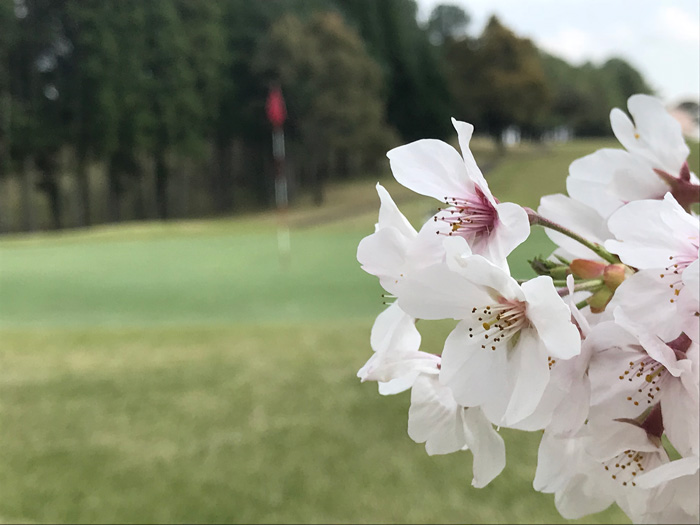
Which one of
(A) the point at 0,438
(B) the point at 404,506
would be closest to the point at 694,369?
(B) the point at 404,506

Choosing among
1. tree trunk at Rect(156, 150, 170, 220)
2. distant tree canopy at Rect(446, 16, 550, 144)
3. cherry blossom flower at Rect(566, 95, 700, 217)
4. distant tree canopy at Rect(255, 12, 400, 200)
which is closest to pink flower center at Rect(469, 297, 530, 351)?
cherry blossom flower at Rect(566, 95, 700, 217)

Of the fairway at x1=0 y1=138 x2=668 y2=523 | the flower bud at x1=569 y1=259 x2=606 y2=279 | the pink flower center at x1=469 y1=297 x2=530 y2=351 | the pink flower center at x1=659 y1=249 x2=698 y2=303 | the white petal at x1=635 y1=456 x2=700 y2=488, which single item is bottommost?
the fairway at x1=0 y1=138 x2=668 y2=523

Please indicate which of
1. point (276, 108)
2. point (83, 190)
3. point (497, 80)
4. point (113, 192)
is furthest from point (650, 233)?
point (113, 192)

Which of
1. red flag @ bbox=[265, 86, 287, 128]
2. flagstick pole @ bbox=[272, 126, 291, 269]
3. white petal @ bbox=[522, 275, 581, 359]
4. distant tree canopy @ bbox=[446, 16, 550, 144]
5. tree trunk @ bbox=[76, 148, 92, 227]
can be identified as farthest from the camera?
flagstick pole @ bbox=[272, 126, 291, 269]

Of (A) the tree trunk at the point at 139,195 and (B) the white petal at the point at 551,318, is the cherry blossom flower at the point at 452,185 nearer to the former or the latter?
(B) the white petal at the point at 551,318

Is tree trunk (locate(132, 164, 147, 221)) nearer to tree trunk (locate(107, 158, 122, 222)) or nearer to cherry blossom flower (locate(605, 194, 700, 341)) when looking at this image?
tree trunk (locate(107, 158, 122, 222))

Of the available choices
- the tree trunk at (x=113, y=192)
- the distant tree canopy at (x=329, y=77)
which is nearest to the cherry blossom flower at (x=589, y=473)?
the distant tree canopy at (x=329, y=77)

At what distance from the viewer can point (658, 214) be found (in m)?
0.20

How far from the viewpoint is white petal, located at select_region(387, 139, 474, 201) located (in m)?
0.22

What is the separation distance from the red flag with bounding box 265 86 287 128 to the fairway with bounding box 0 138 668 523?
5.61 ft

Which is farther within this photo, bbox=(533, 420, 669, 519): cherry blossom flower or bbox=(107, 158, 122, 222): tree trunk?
bbox=(107, 158, 122, 222): tree trunk

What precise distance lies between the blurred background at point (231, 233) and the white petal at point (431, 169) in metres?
0.05

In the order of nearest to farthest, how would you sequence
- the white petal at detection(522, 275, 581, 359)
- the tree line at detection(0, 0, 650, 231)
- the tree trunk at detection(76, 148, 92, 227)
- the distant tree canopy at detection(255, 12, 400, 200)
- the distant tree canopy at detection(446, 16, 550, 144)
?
the white petal at detection(522, 275, 581, 359), the tree line at detection(0, 0, 650, 231), the tree trunk at detection(76, 148, 92, 227), the distant tree canopy at detection(446, 16, 550, 144), the distant tree canopy at detection(255, 12, 400, 200)

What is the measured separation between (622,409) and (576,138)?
15.1ft
